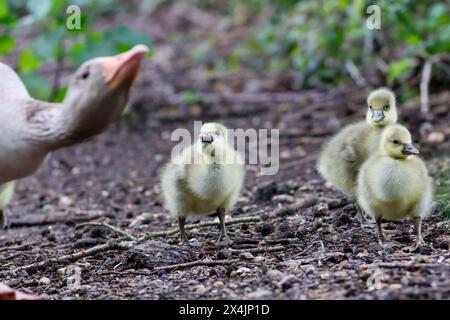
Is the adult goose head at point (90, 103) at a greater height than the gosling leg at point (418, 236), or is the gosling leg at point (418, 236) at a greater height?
the adult goose head at point (90, 103)

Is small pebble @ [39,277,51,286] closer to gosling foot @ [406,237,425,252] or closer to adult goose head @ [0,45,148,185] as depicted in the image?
adult goose head @ [0,45,148,185]

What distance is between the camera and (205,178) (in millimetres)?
4551

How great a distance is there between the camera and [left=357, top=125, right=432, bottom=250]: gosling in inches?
164

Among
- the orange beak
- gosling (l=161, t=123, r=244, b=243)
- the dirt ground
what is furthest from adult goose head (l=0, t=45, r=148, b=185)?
gosling (l=161, t=123, r=244, b=243)

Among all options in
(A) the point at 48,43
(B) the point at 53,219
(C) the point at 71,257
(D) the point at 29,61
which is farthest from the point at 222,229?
(D) the point at 29,61

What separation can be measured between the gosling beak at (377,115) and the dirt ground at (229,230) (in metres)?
0.60

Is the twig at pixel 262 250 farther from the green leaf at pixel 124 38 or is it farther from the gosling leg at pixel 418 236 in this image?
the green leaf at pixel 124 38

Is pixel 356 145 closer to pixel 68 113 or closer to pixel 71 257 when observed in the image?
pixel 71 257

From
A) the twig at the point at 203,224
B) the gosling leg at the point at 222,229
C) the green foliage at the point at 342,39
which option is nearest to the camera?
the gosling leg at the point at 222,229

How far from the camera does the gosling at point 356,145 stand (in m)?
4.82

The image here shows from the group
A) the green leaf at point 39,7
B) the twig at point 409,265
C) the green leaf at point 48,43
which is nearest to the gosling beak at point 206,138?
the twig at point 409,265

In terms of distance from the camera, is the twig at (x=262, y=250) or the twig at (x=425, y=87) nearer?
the twig at (x=262, y=250)
